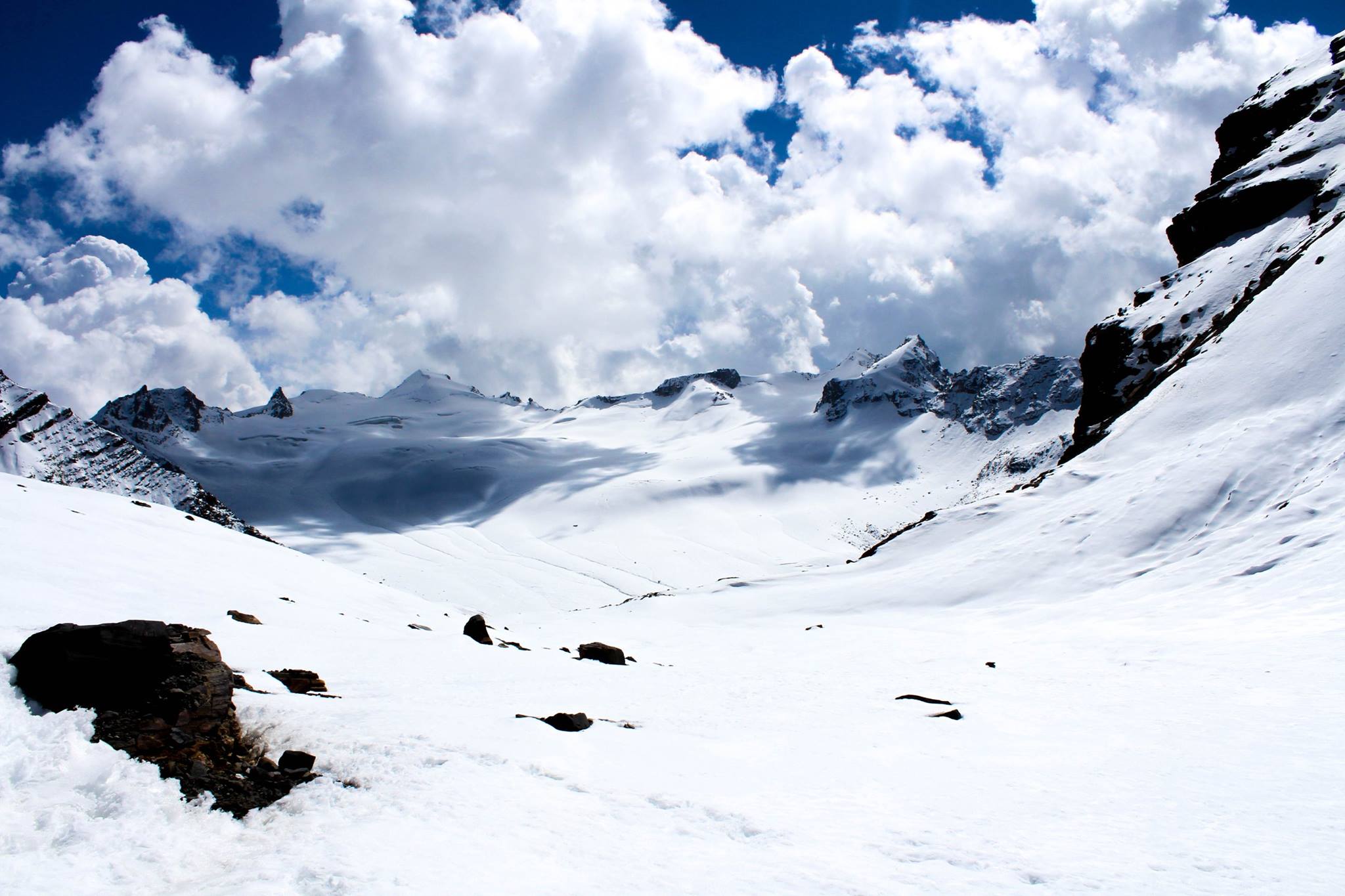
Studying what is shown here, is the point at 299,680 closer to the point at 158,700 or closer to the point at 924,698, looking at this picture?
the point at 158,700

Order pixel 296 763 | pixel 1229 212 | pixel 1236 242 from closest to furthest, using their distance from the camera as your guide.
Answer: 1. pixel 296 763
2. pixel 1236 242
3. pixel 1229 212

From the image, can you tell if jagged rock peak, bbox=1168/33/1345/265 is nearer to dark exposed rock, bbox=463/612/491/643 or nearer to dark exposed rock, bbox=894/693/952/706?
dark exposed rock, bbox=894/693/952/706

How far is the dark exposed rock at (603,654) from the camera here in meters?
17.5

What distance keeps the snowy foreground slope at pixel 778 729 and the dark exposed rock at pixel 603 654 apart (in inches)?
24.5

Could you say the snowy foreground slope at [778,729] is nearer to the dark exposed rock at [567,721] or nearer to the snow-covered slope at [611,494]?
the dark exposed rock at [567,721]

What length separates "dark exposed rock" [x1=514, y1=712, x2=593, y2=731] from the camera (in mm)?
9516

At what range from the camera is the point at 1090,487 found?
3806 centimetres

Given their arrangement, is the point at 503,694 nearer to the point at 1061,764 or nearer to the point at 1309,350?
the point at 1061,764

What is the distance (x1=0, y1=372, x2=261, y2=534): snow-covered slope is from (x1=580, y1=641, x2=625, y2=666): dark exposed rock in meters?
67.4

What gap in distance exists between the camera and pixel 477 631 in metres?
20.1

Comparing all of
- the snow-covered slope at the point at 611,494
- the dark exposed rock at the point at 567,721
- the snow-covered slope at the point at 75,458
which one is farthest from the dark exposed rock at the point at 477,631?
the snow-covered slope at the point at 75,458

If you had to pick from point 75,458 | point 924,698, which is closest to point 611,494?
point 75,458

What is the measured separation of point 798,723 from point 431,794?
5.84m

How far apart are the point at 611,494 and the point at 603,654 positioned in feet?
377
